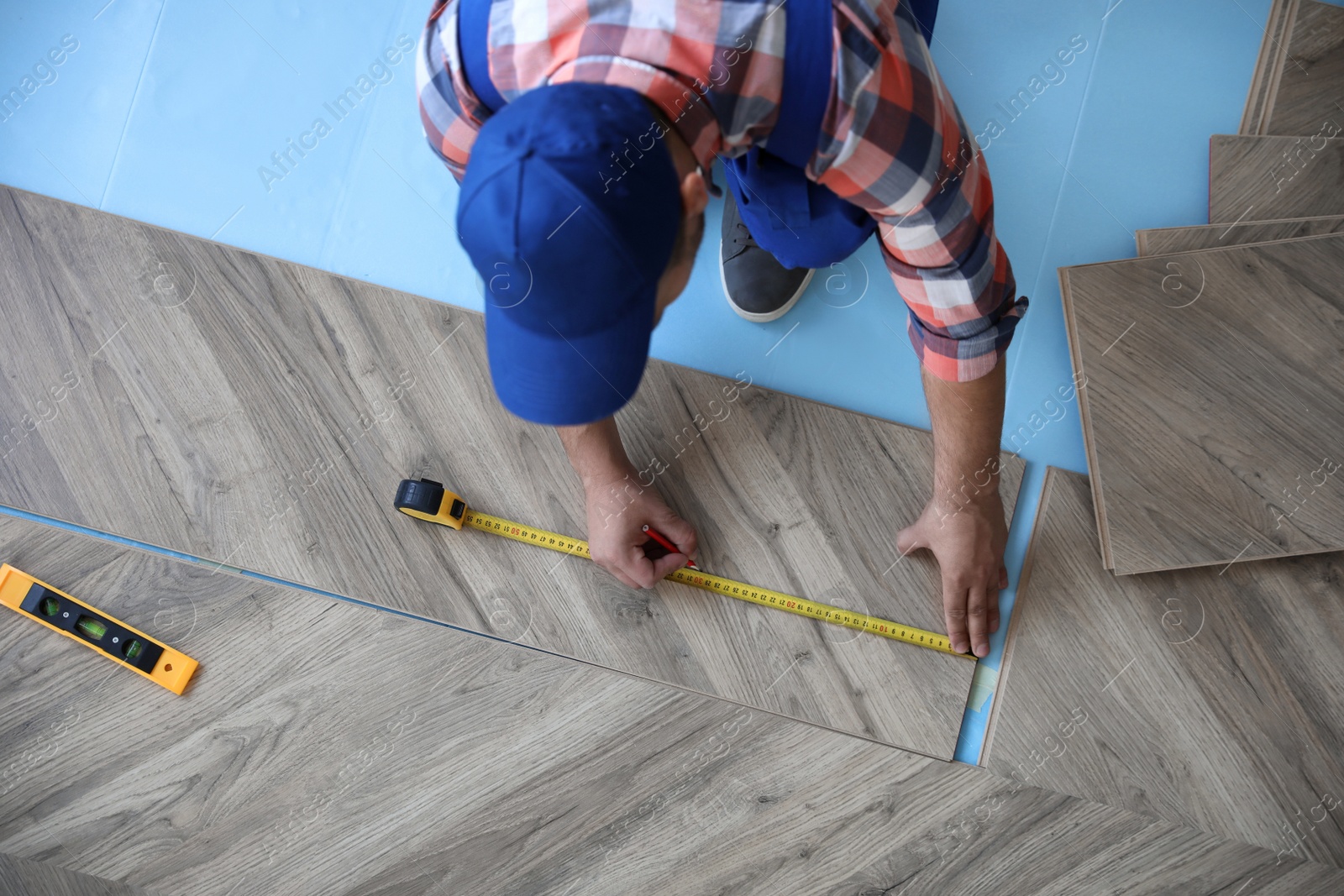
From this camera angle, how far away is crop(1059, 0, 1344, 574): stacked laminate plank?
1.64 meters

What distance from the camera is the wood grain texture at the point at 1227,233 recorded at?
68.1 inches

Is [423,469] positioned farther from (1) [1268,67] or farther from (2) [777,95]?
(1) [1268,67]

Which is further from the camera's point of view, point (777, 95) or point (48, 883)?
point (48, 883)

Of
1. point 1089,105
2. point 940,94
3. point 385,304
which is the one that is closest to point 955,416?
point 940,94

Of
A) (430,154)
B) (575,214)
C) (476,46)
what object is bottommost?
(430,154)

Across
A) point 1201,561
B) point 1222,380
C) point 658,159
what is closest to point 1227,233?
point 1222,380

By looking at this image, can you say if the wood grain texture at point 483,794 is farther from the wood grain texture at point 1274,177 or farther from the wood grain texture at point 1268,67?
the wood grain texture at point 1268,67

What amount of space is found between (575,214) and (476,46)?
12.9 inches

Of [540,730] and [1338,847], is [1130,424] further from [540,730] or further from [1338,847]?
[540,730]

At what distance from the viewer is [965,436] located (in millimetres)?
1376

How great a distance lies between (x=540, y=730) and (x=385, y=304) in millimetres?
991

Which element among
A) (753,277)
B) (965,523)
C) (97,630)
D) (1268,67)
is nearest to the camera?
(965,523)

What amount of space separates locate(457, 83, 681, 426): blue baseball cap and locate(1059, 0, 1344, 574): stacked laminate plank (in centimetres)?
124

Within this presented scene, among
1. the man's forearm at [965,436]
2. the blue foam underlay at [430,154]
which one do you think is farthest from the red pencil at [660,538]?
the man's forearm at [965,436]
